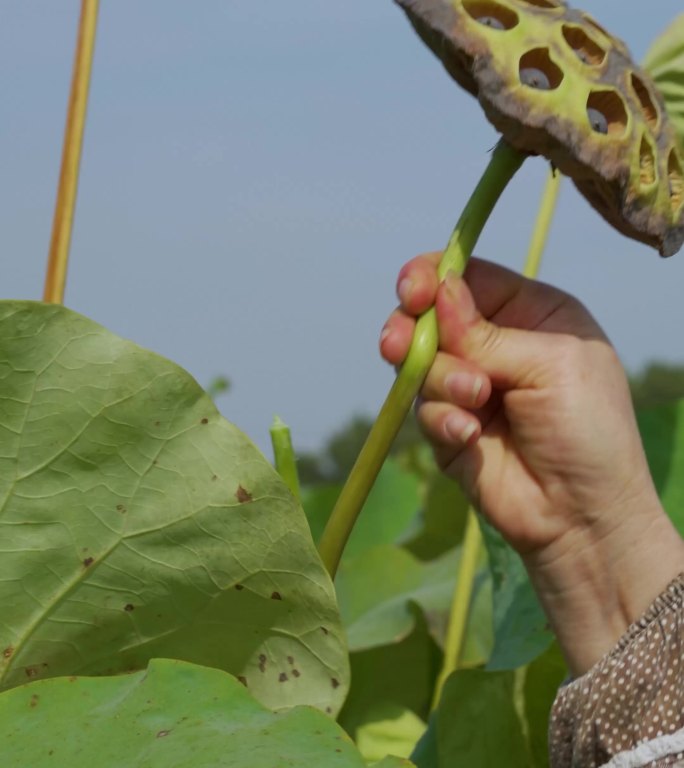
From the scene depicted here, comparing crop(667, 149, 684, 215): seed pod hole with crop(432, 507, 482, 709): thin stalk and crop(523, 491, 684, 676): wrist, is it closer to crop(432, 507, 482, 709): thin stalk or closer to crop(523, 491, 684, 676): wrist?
crop(523, 491, 684, 676): wrist

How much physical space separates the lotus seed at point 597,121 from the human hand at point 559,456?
14 centimetres

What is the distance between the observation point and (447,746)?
848 mm

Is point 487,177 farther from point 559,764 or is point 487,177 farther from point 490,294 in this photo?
point 559,764

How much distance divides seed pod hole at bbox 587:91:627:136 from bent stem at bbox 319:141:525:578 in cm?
4

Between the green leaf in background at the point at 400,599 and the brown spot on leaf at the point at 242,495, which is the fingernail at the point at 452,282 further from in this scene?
the green leaf in background at the point at 400,599

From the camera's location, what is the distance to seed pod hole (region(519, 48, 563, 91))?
0.51m

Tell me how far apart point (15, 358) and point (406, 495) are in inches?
50.7

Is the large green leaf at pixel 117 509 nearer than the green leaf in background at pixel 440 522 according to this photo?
Yes

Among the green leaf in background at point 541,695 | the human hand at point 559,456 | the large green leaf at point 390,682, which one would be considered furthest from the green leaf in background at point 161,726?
the large green leaf at point 390,682

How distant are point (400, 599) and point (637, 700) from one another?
0.52m

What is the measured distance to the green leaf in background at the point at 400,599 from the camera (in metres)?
1.09

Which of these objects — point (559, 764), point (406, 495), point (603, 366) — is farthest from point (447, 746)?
point (406, 495)

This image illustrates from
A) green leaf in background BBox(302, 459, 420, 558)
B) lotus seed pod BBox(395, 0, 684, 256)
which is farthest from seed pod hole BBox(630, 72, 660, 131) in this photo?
green leaf in background BBox(302, 459, 420, 558)

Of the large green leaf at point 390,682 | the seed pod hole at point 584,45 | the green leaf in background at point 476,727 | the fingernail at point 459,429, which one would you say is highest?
the seed pod hole at point 584,45
